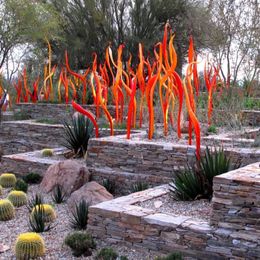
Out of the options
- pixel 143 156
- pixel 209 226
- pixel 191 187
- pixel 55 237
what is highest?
pixel 143 156

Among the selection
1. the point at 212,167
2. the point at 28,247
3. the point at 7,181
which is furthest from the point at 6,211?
the point at 212,167

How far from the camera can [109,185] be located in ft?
26.7

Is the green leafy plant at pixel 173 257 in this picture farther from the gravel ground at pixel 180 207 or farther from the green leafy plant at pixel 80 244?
the green leafy plant at pixel 80 244

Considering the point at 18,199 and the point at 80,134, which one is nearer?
the point at 18,199

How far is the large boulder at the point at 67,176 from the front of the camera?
8.05 m

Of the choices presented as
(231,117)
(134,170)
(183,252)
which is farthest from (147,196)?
(231,117)

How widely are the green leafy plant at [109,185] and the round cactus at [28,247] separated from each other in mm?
2774

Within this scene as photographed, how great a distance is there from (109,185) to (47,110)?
23.9 feet

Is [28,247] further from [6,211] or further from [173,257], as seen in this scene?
[6,211]

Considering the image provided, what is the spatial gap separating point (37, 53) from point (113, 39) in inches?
139

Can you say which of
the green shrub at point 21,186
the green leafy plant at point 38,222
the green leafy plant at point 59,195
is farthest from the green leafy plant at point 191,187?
the green shrub at point 21,186

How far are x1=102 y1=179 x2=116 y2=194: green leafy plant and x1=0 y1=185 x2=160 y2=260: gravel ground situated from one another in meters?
0.85

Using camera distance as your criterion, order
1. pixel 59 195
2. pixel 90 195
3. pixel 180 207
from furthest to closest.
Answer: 1. pixel 59 195
2. pixel 90 195
3. pixel 180 207

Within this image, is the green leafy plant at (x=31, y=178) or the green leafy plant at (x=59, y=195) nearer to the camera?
the green leafy plant at (x=59, y=195)
